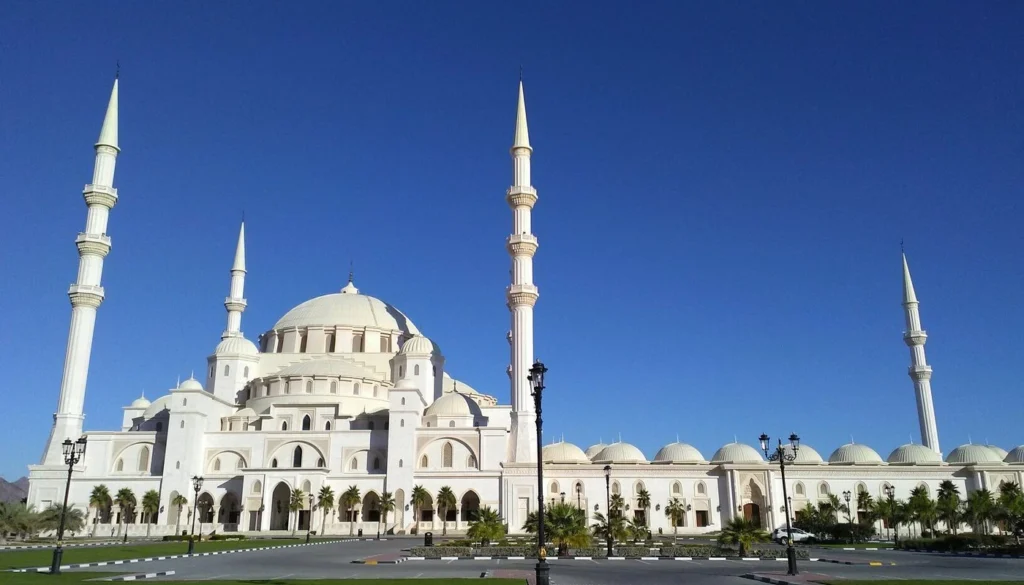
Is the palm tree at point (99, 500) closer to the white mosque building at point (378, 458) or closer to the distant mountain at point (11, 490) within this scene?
the white mosque building at point (378, 458)

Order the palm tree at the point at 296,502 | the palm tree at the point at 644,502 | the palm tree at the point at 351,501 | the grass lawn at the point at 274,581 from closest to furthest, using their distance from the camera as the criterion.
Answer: the grass lawn at the point at 274,581, the palm tree at the point at 296,502, the palm tree at the point at 351,501, the palm tree at the point at 644,502

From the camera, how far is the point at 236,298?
68.9 meters

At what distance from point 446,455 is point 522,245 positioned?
52.1 ft

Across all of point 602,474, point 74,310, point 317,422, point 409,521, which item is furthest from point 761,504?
point 74,310

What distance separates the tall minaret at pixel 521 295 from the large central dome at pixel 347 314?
18.6 metres

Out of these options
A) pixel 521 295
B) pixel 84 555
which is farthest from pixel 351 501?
pixel 84 555

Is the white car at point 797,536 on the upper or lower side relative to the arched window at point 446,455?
lower

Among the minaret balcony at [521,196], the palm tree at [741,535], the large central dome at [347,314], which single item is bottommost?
the palm tree at [741,535]

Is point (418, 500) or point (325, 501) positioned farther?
point (418, 500)

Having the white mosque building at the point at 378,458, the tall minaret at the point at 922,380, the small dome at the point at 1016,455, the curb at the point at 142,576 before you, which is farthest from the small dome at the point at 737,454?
the curb at the point at 142,576

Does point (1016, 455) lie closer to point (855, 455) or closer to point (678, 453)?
point (855, 455)

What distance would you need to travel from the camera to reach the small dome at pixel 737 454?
6041 centimetres

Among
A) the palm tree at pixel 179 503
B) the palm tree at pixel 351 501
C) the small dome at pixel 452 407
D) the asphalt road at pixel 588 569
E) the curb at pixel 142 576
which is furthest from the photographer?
the small dome at pixel 452 407

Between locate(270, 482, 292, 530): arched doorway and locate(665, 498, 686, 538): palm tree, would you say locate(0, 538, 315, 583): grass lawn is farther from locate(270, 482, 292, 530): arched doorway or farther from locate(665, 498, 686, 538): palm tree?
locate(665, 498, 686, 538): palm tree
